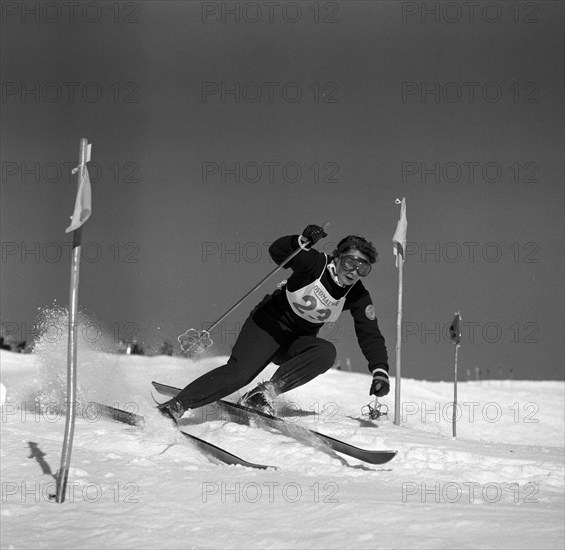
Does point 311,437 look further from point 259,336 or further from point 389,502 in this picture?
point 389,502

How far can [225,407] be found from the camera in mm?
7066

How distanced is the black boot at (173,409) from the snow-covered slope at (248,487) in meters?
0.16

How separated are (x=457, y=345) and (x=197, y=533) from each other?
919 cm

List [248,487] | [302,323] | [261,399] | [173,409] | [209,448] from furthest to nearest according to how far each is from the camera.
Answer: [261,399]
[302,323]
[173,409]
[209,448]
[248,487]

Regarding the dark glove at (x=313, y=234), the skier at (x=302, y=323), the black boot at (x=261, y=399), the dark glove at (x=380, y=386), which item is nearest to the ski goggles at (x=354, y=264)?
the skier at (x=302, y=323)

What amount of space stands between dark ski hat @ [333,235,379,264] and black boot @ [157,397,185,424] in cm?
177

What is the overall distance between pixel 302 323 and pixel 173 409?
1.30 metres

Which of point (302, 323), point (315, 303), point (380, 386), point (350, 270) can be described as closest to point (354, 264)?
point (350, 270)

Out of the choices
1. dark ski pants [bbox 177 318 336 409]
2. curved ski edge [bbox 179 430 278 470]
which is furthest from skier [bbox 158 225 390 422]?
curved ski edge [bbox 179 430 278 470]

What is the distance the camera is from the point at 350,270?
6324mm

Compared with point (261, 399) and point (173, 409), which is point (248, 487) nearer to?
point (173, 409)

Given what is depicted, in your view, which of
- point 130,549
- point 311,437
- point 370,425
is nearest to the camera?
point 130,549

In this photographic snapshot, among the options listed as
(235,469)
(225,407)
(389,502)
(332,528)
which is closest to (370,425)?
(225,407)

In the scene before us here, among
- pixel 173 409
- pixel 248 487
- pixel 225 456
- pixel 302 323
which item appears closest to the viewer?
pixel 248 487
